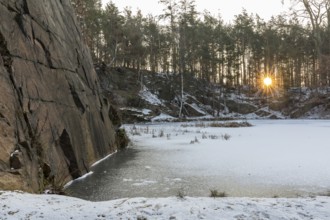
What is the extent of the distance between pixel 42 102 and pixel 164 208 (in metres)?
4.40

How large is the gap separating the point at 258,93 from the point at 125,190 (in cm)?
4979

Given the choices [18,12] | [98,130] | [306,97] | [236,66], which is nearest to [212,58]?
[236,66]

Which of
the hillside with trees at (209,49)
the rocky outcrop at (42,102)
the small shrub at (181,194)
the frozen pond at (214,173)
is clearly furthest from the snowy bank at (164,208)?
the hillside with trees at (209,49)

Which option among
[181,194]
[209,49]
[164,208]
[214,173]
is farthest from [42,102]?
[209,49]

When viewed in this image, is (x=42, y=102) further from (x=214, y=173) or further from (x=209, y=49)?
(x=209, y=49)

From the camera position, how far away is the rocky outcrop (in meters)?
5.98

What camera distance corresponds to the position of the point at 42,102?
24.9 ft

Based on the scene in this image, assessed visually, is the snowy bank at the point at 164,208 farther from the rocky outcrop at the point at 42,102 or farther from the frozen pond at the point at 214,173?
the frozen pond at the point at 214,173

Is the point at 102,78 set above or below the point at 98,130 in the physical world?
above

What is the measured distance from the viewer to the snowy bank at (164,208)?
4219mm

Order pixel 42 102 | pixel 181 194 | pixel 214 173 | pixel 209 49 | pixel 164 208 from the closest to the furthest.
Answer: pixel 164 208, pixel 181 194, pixel 42 102, pixel 214 173, pixel 209 49

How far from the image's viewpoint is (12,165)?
18.4 ft

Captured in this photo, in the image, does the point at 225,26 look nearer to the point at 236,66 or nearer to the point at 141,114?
the point at 236,66

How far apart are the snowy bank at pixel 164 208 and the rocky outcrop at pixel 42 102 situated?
0.91m
